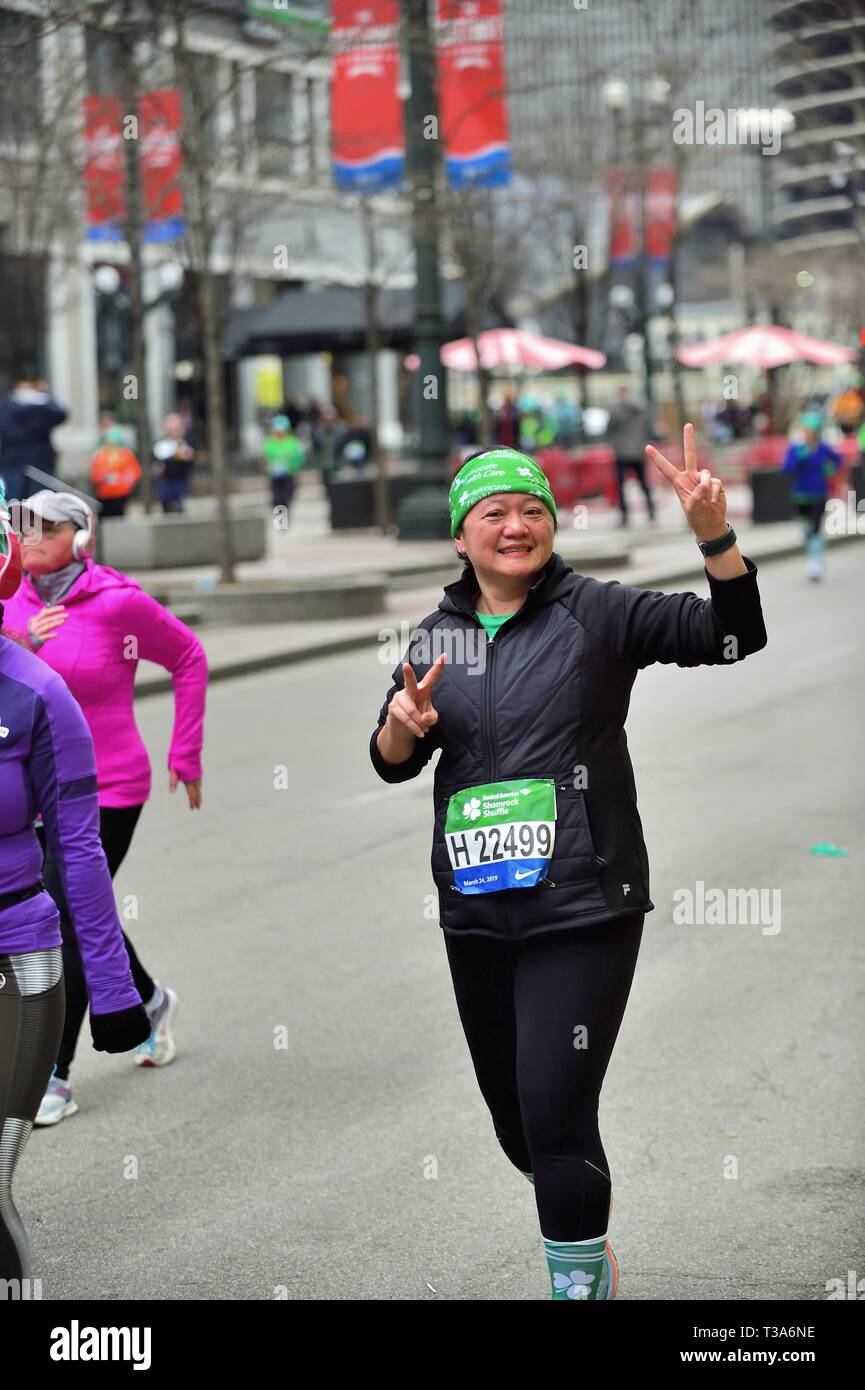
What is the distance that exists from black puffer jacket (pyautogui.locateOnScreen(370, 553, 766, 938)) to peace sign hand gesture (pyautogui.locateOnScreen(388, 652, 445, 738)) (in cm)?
8

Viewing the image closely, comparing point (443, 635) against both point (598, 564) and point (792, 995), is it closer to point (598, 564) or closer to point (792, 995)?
point (792, 995)

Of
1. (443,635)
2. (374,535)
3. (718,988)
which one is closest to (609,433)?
(374,535)

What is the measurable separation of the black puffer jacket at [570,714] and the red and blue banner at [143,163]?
45.5 ft

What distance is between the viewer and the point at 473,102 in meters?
22.6

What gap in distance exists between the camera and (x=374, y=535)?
96.3 feet

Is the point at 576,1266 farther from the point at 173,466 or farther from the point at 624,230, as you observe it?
the point at 624,230

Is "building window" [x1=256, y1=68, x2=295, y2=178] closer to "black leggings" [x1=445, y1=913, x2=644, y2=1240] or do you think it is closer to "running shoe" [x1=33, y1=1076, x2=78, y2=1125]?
"running shoe" [x1=33, y1=1076, x2=78, y2=1125]

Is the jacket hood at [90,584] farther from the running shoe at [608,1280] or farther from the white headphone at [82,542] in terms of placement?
the running shoe at [608,1280]

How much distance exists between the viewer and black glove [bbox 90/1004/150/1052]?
150 inches

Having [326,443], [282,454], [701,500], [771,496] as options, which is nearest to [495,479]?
[701,500]

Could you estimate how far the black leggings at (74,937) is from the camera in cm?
549

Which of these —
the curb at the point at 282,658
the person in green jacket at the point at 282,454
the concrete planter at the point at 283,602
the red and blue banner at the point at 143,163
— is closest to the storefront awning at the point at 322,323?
the person in green jacket at the point at 282,454

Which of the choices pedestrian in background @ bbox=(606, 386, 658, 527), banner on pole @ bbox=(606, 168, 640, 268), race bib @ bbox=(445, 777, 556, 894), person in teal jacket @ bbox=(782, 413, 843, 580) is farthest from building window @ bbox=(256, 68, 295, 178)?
race bib @ bbox=(445, 777, 556, 894)
